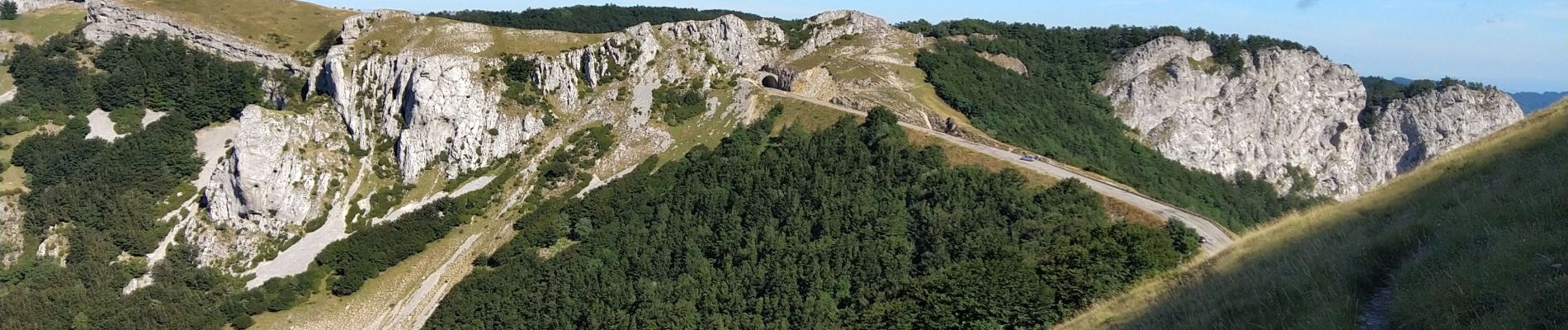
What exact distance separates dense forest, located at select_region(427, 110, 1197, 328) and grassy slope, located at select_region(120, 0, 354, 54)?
46.9m

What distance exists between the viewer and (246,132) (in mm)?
77375

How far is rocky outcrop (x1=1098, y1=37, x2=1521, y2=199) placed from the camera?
127125mm

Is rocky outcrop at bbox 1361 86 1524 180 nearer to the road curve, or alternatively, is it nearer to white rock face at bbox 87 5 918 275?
the road curve

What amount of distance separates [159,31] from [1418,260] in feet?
390

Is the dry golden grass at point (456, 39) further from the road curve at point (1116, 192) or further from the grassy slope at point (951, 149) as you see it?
the road curve at point (1116, 192)

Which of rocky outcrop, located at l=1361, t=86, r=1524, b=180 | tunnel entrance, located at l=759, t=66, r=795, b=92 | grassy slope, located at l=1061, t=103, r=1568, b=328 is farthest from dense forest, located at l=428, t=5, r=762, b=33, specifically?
grassy slope, located at l=1061, t=103, r=1568, b=328

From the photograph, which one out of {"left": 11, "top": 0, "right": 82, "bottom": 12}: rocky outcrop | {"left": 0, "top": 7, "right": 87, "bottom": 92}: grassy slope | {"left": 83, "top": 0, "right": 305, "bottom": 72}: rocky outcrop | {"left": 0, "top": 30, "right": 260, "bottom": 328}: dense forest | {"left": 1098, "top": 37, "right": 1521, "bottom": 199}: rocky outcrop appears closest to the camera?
{"left": 0, "top": 30, "right": 260, "bottom": 328}: dense forest

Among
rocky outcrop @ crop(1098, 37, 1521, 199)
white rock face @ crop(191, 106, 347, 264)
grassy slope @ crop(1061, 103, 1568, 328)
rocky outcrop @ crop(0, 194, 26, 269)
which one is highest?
grassy slope @ crop(1061, 103, 1568, 328)

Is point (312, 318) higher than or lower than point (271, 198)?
lower

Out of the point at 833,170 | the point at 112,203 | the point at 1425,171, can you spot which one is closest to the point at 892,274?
the point at 833,170

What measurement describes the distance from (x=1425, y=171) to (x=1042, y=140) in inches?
3431

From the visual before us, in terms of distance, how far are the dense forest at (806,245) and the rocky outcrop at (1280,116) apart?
7737cm

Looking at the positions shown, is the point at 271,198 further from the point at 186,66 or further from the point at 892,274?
the point at 892,274

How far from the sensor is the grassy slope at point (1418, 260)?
9289 millimetres
